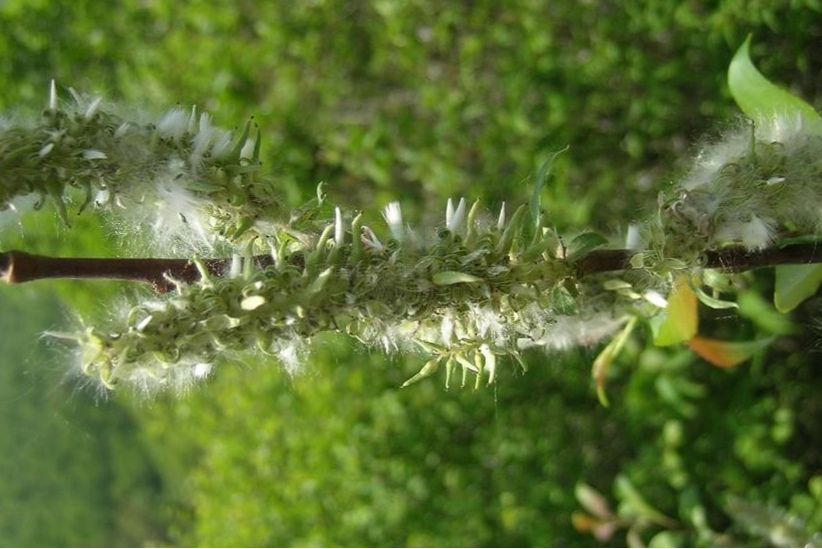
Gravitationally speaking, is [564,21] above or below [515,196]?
above

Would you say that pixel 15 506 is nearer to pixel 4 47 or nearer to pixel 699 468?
pixel 4 47

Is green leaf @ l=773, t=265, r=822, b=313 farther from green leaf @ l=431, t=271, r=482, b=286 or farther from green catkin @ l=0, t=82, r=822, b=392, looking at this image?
green leaf @ l=431, t=271, r=482, b=286

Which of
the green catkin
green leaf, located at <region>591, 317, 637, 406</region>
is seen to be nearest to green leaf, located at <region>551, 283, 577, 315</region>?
the green catkin

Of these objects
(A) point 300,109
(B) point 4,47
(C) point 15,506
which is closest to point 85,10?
(B) point 4,47

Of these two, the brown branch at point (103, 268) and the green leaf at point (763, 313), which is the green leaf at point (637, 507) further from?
the brown branch at point (103, 268)

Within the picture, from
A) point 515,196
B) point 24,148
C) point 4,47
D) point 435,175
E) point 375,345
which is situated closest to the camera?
point 24,148

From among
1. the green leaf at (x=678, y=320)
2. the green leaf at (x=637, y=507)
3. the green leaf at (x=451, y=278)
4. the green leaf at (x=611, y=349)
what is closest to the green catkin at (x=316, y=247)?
the green leaf at (x=451, y=278)
